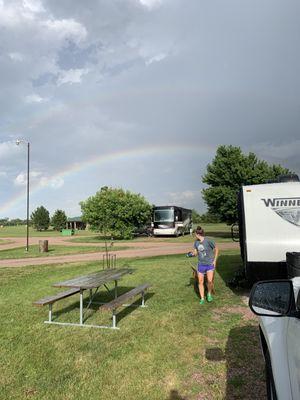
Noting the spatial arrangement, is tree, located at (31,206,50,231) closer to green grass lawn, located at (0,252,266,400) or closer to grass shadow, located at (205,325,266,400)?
green grass lawn, located at (0,252,266,400)

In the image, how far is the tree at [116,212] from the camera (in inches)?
1515

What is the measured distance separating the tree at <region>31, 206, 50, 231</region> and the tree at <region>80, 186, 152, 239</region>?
154 feet

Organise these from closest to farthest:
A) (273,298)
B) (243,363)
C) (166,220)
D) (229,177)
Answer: (273,298), (243,363), (229,177), (166,220)

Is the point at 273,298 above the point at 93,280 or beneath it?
above

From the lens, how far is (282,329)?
2668 millimetres

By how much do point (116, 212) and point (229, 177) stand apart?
38.2 feet

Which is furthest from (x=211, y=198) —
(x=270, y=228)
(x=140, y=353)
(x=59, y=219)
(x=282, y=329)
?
(x=59, y=219)

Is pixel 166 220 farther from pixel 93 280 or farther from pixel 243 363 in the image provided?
pixel 243 363

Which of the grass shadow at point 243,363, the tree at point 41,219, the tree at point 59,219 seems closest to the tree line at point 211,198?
the grass shadow at point 243,363

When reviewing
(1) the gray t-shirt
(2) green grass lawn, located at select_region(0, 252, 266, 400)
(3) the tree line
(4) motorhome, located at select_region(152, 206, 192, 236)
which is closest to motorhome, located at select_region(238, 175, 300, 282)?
(1) the gray t-shirt

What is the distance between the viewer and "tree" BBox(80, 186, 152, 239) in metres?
38.5

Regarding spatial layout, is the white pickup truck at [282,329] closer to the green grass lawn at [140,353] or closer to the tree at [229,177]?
the green grass lawn at [140,353]

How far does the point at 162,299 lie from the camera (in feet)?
29.5

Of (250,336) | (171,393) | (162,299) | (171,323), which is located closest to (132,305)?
(162,299)
